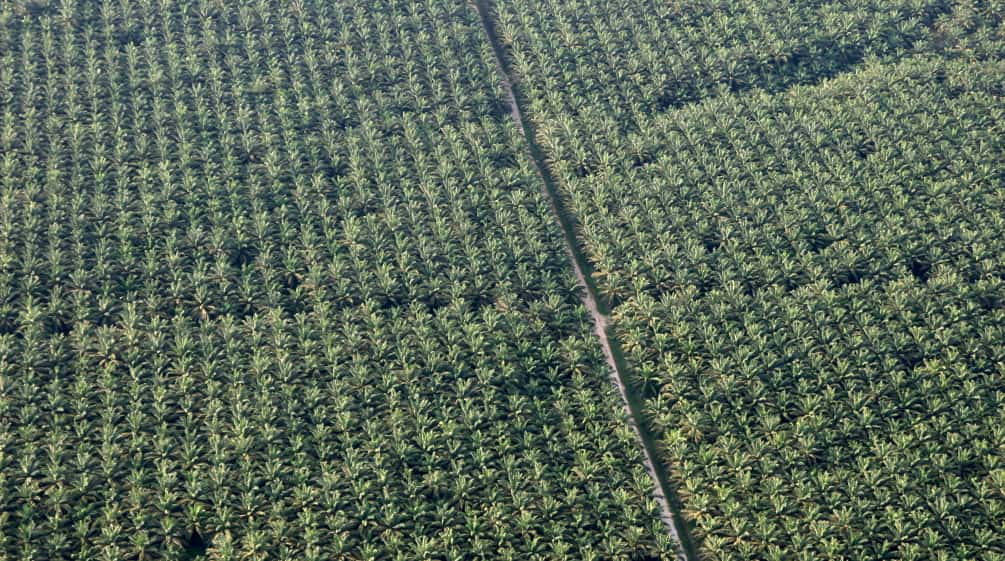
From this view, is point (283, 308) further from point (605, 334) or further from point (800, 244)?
point (800, 244)

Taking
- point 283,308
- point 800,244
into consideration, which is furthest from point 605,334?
point 283,308

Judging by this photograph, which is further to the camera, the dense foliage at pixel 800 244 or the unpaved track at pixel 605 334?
the unpaved track at pixel 605 334

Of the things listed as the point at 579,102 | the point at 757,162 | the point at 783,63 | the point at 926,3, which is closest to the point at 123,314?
the point at 579,102

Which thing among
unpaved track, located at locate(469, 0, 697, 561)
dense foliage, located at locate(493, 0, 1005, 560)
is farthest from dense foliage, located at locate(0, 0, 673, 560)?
dense foliage, located at locate(493, 0, 1005, 560)

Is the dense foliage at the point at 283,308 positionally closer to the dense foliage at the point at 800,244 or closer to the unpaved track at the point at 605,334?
the unpaved track at the point at 605,334

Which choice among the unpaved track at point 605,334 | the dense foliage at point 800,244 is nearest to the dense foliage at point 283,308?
the unpaved track at point 605,334

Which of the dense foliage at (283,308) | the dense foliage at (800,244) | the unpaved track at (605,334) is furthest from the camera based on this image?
the unpaved track at (605,334)
